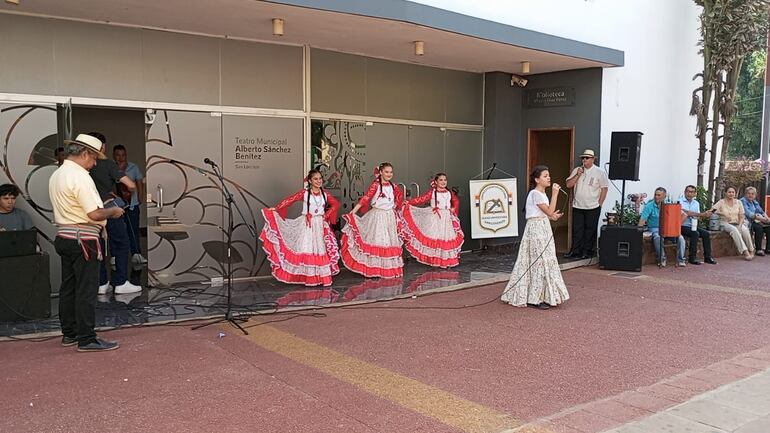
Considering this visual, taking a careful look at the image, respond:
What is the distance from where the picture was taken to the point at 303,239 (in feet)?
28.7

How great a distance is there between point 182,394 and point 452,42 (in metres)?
6.67

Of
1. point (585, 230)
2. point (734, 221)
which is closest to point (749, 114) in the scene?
point (734, 221)

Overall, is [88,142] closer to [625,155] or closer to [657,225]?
[625,155]

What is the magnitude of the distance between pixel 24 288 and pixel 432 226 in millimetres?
5712

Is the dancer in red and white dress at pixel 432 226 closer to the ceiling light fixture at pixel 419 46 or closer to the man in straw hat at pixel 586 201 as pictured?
the ceiling light fixture at pixel 419 46

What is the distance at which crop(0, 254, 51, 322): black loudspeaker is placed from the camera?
6613 mm

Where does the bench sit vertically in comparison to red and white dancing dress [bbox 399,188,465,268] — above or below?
below

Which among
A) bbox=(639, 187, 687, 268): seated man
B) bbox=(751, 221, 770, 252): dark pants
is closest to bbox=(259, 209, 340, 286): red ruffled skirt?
bbox=(639, 187, 687, 268): seated man

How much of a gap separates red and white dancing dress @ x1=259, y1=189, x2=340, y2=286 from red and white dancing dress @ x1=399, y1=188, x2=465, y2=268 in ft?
5.52

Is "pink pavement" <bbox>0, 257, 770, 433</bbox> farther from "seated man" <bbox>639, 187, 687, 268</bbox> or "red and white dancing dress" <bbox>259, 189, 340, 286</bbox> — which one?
"seated man" <bbox>639, 187, 687, 268</bbox>

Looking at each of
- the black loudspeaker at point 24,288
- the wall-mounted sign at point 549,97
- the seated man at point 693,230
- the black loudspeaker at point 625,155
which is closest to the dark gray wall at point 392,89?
the wall-mounted sign at point 549,97

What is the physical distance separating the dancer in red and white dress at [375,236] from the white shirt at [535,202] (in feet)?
7.56

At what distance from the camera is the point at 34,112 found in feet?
24.9

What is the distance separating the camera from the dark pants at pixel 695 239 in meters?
11.7
